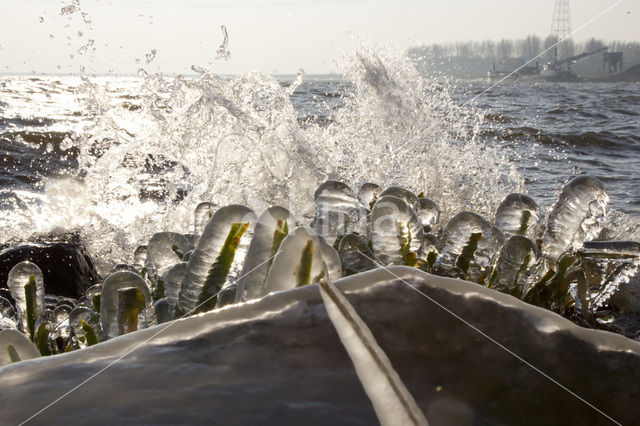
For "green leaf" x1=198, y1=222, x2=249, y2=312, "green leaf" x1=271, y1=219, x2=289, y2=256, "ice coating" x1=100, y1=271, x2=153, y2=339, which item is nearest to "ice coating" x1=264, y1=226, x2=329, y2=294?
"green leaf" x1=271, y1=219, x2=289, y2=256

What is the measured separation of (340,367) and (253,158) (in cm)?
Answer: 337

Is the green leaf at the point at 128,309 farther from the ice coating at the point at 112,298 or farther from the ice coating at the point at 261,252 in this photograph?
the ice coating at the point at 261,252

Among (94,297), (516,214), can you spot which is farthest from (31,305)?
(516,214)

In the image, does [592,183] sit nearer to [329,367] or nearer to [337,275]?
[337,275]

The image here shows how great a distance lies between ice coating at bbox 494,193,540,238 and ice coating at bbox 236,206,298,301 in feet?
2.75

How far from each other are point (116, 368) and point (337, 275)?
0.47 metres

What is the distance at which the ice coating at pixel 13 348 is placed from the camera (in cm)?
87

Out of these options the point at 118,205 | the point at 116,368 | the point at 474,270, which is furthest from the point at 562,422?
the point at 118,205

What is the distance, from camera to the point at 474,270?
1496 millimetres

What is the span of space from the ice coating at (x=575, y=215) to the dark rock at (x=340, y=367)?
3.49 ft

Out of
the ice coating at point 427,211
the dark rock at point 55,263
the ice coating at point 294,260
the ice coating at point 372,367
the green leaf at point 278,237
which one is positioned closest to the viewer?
the ice coating at point 372,367

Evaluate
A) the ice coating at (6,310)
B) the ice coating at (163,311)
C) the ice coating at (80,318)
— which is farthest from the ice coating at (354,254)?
the ice coating at (6,310)

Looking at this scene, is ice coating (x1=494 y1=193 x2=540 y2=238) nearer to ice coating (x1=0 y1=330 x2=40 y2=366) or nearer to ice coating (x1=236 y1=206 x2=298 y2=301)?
ice coating (x1=236 y1=206 x2=298 y2=301)

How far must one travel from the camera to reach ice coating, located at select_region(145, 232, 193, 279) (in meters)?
1.58
